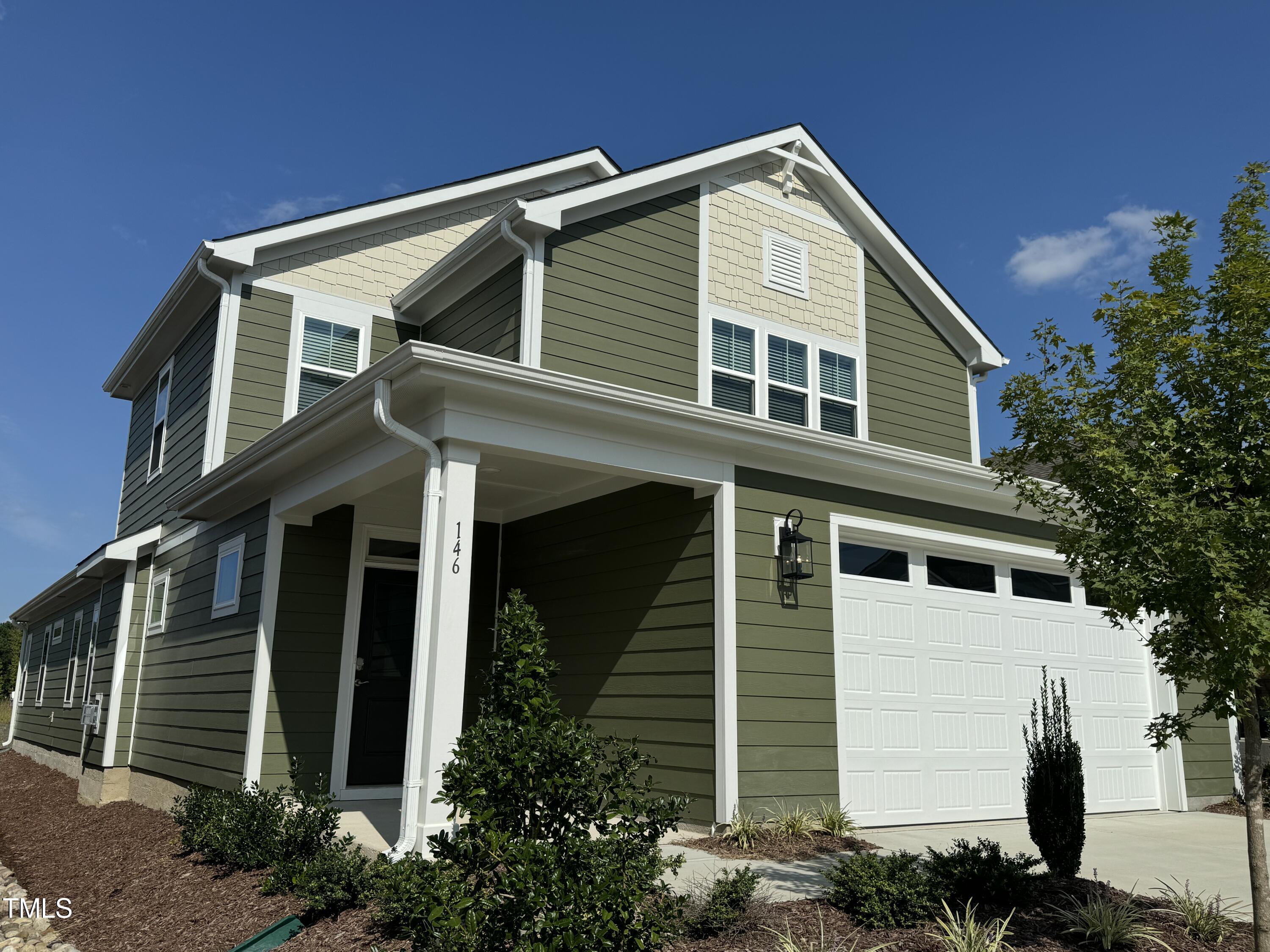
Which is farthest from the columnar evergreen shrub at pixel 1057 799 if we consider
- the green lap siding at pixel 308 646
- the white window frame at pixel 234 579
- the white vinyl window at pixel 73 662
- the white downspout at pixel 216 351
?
the white vinyl window at pixel 73 662

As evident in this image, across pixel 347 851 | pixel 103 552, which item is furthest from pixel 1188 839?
pixel 103 552

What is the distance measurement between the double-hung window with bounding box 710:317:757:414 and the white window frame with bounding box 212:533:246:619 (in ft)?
17.1

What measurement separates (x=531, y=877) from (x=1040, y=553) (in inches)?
302

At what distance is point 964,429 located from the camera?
11.5 m

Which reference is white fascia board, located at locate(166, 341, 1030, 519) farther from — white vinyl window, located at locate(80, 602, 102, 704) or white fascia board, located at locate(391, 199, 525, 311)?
white vinyl window, located at locate(80, 602, 102, 704)

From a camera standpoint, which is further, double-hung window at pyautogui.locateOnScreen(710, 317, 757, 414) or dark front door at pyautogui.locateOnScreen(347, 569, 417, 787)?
double-hung window at pyautogui.locateOnScreen(710, 317, 757, 414)

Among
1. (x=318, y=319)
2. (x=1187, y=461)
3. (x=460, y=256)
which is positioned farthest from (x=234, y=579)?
(x=1187, y=461)

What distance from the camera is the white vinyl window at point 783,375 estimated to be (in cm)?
969

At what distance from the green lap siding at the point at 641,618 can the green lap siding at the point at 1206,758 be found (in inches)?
238

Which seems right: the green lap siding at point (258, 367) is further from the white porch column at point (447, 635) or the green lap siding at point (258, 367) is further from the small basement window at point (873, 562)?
the small basement window at point (873, 562)

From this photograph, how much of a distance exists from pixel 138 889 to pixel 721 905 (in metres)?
4.75

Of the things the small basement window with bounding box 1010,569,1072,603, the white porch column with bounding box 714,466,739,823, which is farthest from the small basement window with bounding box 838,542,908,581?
the small basement window with bounding box 1010,569,1072,603

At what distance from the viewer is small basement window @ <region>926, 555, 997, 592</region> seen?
901 cm

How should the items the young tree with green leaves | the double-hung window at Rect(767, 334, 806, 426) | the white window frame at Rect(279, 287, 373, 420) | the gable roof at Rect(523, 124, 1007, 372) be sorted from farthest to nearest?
the white window frame at Rect(279, 287, 373, 420)
the double-hung window at Rect(767, 334, 806, 426)
the gable roof at Rect(523, 124, 1007, 372)
the young tree with green leaves
